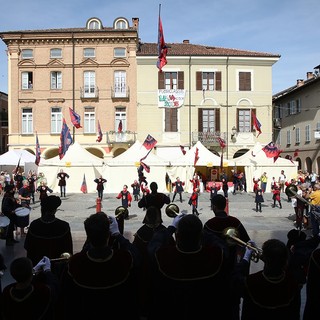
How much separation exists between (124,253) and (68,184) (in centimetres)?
2512

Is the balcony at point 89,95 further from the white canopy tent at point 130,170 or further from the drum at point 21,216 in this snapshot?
the drum at point 21,216

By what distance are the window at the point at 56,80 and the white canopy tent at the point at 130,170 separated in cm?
1092

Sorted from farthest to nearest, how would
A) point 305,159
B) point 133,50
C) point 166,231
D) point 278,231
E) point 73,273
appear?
point 305,159
point 133,50
point 278,231
point 166,231
point 73,273

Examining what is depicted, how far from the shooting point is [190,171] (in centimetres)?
2750

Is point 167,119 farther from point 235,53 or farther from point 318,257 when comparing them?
point 318,257

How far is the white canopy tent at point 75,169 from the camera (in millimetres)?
27344

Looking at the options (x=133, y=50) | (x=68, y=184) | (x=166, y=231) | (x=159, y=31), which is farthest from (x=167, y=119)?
(x=166, y=231)

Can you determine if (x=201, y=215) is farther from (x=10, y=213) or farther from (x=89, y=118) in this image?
(x=89, y=118)

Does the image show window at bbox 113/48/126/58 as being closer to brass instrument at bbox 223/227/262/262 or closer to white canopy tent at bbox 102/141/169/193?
white canopy tent at bbox 102/141/169/193

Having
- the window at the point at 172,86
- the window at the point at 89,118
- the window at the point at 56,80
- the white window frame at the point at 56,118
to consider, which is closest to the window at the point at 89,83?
the window at the point at 89,118

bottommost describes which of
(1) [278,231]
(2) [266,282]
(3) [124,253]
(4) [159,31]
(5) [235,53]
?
(1) [278,231]

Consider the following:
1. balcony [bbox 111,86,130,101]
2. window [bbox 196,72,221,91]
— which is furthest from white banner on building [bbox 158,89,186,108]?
window [bbox 196,72,221,91]

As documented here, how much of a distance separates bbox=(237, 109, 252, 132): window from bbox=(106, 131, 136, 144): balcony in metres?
8.82

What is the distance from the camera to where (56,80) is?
34531 mm
